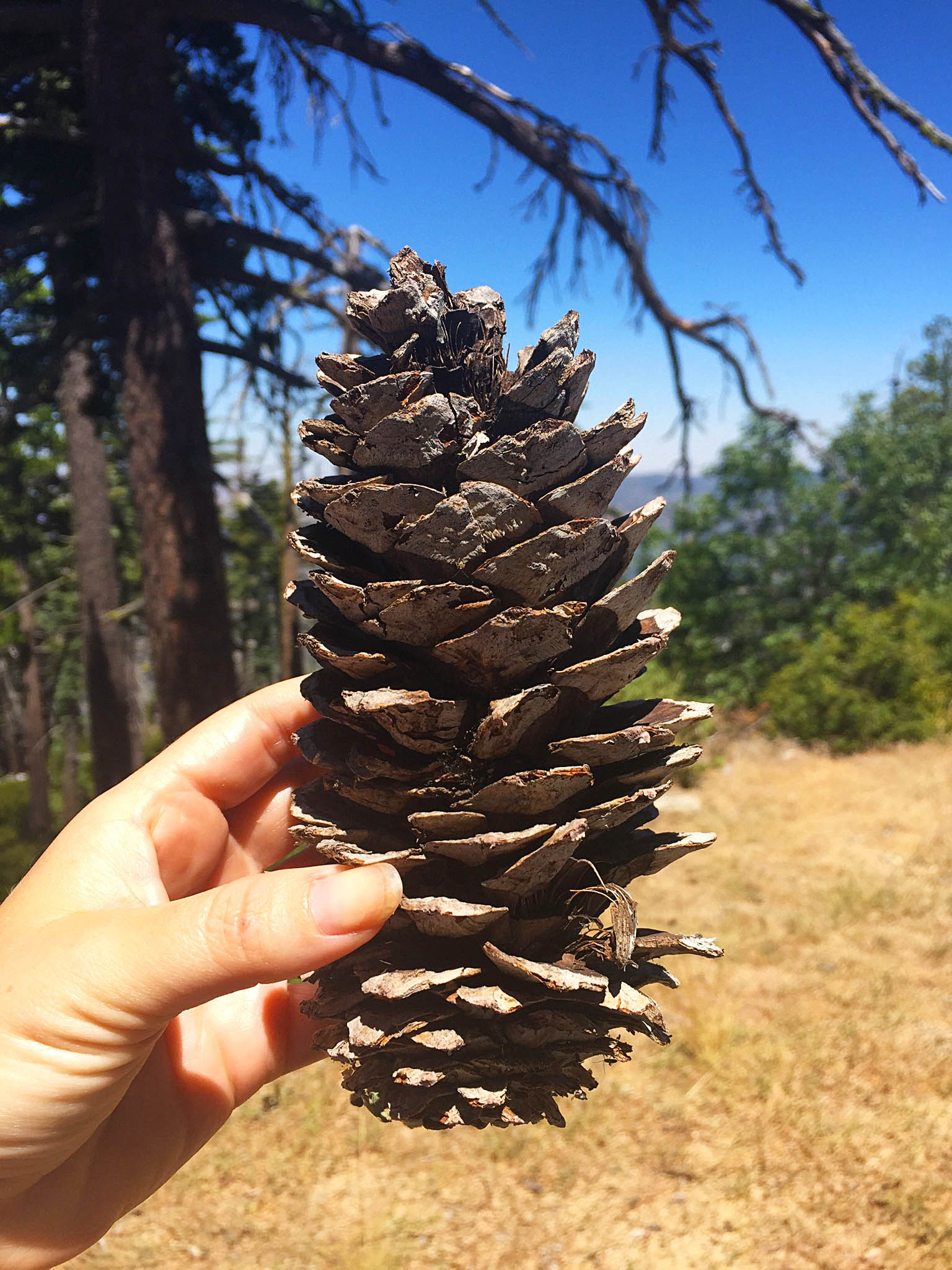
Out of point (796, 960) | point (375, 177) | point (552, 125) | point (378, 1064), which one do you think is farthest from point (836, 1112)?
point (375, 177)

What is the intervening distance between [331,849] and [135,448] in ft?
12.3

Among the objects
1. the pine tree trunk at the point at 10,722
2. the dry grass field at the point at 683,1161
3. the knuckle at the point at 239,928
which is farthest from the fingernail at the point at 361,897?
the pine tree trunk at the point at 10,722

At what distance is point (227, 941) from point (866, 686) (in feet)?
36.2

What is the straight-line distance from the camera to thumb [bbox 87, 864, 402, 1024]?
1.21m

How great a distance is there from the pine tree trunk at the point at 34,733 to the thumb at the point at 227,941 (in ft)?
27.6

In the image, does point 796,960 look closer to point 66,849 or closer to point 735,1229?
point 735,1229

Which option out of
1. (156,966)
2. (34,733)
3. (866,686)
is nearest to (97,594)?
(34,733)

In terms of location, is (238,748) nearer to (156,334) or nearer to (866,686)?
(156,334)

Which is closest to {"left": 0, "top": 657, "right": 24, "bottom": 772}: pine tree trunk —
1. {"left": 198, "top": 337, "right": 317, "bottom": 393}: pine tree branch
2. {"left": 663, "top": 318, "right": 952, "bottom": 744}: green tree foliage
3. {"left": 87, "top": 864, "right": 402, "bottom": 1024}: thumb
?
{"left": 663, "top": 318, "right": 952, "bottom": 744}: green tree foliage

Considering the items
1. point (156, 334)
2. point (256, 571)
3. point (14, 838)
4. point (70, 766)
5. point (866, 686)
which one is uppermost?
point (156, 334)

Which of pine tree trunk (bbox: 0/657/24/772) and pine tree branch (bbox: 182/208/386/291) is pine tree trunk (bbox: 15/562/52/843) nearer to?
pine tree trunk (bbox: 0/657/24/772)

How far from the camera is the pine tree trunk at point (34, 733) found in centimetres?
1021

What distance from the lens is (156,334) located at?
4215 mm

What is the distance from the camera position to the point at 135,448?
4.25m
